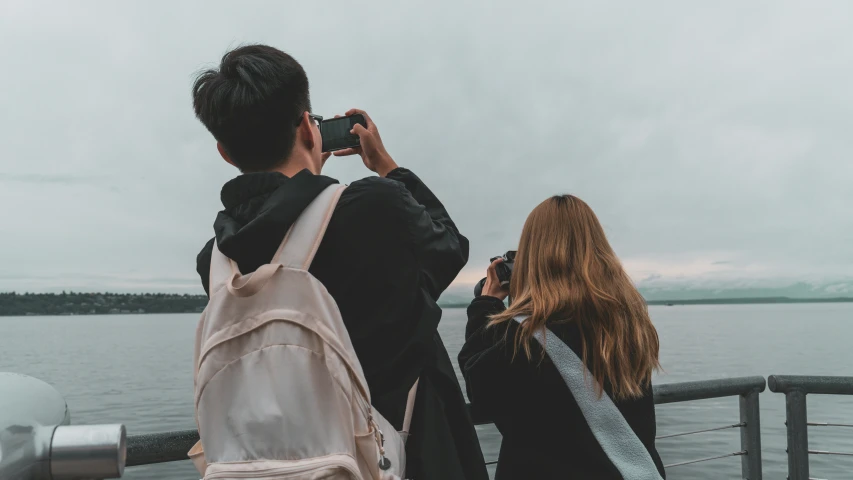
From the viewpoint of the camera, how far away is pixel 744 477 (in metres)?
3.75

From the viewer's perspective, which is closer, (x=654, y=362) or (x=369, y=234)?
(x=369, y=234)

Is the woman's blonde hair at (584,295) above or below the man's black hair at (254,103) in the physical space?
below

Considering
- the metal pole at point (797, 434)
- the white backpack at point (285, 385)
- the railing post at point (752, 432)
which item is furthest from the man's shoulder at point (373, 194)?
the metal pole at point (797, 434)

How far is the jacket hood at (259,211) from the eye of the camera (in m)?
1.32

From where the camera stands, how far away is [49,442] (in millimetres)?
1113

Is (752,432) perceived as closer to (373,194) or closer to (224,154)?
(373,194)

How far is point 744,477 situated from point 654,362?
2.15m

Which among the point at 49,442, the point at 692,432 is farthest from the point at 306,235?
the point at 692,432

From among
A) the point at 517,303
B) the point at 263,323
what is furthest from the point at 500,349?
the point at 263,323

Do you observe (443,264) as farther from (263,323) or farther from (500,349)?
(500,349)

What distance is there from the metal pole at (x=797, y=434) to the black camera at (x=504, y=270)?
7.46ft

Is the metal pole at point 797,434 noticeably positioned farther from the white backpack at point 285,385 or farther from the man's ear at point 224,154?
the man's ear at point 224,154

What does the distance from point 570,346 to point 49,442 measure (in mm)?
1481

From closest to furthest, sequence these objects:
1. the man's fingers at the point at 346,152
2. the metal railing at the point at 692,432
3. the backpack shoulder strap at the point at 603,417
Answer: the man's fingers at the point at 346,152
the metal railing at the point at 692,432
the backpack shoulder strap at the point at 603,417
